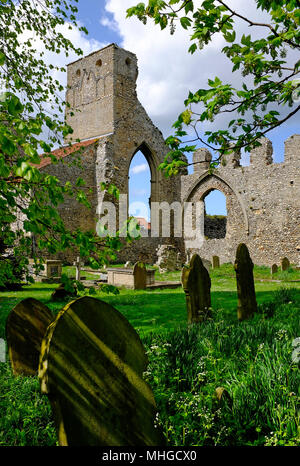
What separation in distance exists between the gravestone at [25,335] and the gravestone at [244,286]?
339 cm

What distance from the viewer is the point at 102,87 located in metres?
20.9

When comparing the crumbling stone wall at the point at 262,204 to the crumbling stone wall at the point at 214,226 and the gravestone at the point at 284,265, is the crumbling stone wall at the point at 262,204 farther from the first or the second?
the crumbling stone wall at the point at 214,226

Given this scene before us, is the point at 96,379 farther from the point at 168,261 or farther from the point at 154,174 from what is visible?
the point at 154,174

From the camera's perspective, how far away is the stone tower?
20391 mm

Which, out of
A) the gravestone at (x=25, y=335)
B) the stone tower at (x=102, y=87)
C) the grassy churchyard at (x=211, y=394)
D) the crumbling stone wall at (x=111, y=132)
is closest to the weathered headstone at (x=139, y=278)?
the grassy churchyard at (x=211, y=394)

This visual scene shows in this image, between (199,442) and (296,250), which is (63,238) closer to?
(199,442)

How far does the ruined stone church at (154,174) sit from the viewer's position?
56.2ft

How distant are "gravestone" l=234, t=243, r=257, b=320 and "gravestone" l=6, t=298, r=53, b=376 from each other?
133 inches

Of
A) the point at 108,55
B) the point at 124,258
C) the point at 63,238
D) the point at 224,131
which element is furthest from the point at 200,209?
the point at 63,238

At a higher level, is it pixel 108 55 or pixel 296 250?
pixel 108 55

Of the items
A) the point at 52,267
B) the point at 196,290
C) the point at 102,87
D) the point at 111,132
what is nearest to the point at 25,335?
the point at 196,290

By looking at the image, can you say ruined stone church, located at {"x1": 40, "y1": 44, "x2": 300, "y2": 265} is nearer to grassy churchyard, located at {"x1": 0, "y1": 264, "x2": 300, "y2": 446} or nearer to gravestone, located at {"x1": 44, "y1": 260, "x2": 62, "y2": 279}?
gravestone, located at {"x1": 44, "y1": 260, "x2": 62, "y2": 279}

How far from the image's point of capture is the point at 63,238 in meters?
2.83

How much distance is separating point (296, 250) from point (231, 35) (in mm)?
14943
